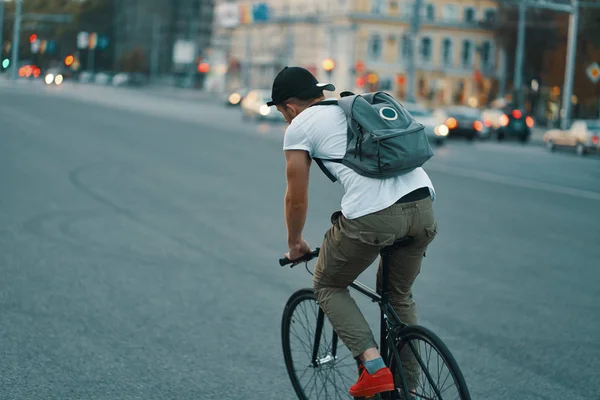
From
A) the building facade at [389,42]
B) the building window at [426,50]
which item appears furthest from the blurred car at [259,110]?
the building window at [426,50]

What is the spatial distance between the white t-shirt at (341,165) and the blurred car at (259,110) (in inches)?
1743

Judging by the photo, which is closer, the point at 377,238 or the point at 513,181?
the point at 377,238

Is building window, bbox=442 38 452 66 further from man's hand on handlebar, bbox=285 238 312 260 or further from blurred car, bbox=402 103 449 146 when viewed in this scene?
man's hand on handlebar, bbox=285 238 312 260

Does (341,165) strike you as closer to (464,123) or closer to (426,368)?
(426,368)

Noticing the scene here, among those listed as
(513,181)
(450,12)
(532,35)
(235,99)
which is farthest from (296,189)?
(450,12)

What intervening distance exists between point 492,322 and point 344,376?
8.57ft

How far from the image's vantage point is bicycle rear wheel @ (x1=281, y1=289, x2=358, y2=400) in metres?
4.93

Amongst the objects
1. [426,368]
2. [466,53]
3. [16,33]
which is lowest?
[426,368]

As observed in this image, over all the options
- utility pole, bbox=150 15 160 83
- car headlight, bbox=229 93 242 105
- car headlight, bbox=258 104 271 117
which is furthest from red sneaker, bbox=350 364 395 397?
utility pole, bbox=150 15 160 83

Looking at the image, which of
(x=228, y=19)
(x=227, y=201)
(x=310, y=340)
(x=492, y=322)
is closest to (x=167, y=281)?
(x=492, y=322)

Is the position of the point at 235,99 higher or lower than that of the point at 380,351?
lower

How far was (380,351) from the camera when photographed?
14.9ft

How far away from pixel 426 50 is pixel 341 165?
94986 mm

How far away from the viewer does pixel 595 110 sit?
58781mm
